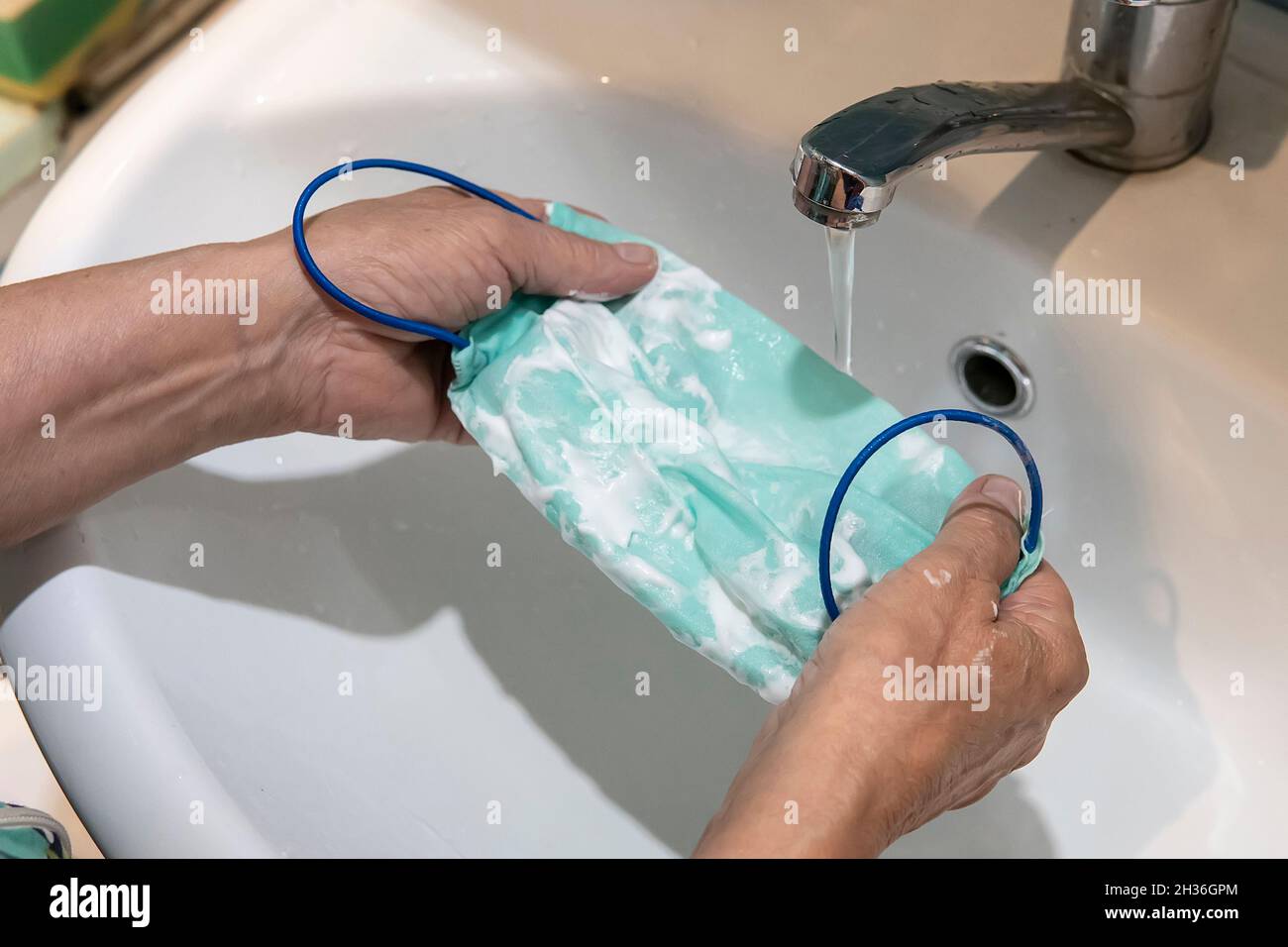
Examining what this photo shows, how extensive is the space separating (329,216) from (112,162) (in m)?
0.14

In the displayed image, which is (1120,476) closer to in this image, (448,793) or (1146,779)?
(1146,779)

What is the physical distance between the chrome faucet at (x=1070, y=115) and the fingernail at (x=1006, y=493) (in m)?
0.12

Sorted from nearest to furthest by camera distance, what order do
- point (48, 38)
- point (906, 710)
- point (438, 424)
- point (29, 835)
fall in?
1. point (906, 710)
2. point (29, 835)
3. point (438, 424)
4. point (48, 38)

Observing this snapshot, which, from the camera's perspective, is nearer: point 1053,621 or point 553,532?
point 1053,621

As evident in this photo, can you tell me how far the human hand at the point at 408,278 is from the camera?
55 centimetres

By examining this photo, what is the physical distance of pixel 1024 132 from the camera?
51 cm

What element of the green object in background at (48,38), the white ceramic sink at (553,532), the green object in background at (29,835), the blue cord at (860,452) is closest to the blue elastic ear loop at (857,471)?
the blue cord at (860,452)

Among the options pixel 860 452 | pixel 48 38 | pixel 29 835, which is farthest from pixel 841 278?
pixel 48 38

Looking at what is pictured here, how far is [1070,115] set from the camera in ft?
1.73

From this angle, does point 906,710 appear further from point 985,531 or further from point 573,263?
point 573,263

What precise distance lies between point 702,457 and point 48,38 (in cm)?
67

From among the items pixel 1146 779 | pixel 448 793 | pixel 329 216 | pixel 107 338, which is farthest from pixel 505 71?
pixel 1146 779

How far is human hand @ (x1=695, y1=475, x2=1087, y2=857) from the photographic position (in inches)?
16.2

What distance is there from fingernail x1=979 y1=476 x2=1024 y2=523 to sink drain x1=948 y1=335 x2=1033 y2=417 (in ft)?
0.45
